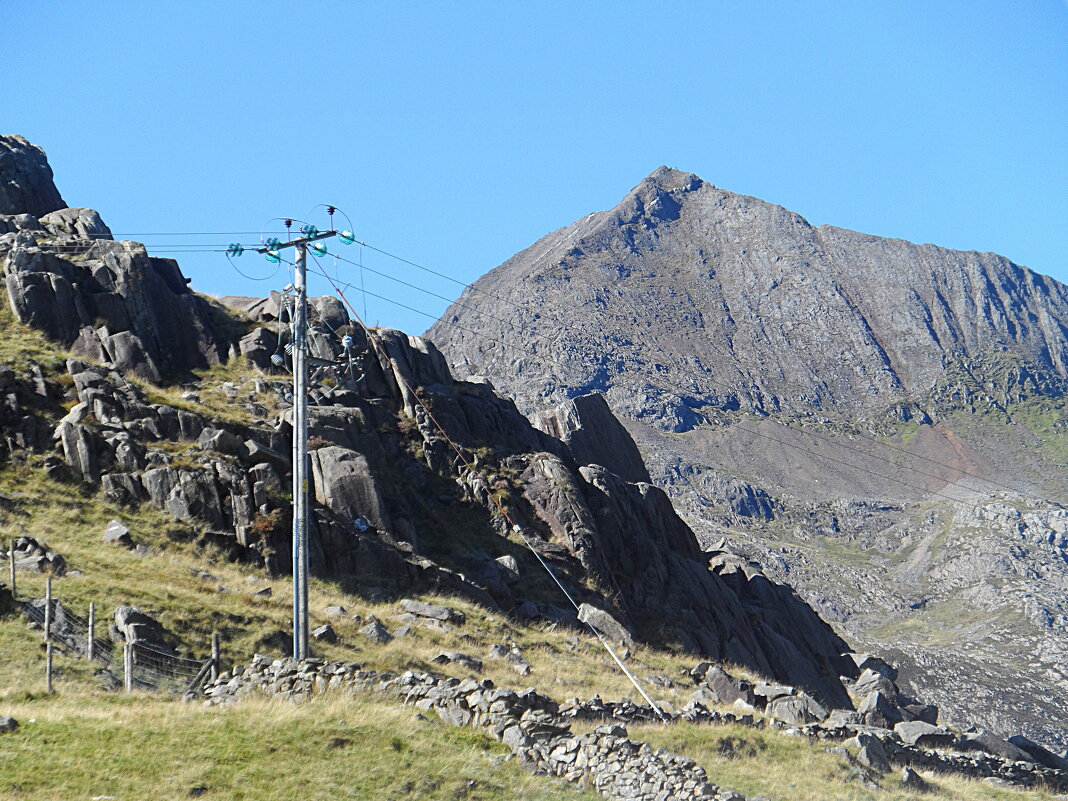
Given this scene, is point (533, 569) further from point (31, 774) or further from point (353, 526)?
point (31, 774)

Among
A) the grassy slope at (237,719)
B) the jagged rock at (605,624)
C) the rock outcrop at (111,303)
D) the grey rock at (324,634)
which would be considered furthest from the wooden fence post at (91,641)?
the rock outcrop at (111,303)

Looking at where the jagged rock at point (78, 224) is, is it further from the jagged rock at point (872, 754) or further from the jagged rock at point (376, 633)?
the jagged rock at point (872, 754)

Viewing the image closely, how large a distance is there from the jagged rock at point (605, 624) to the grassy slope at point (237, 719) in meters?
3.79

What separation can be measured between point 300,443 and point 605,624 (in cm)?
1959

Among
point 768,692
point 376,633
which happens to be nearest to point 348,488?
point 376,633

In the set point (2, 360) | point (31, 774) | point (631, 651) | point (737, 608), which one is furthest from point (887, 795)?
point (2, 360)

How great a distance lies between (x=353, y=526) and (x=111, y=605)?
12.6 m

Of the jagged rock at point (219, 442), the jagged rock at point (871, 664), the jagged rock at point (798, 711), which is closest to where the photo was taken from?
the jagged rock at point (798, 711)

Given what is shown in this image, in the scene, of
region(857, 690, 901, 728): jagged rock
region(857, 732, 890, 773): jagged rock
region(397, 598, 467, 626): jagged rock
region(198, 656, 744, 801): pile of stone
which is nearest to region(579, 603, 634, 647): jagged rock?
region(397, 598, 467, 626): jagged rock

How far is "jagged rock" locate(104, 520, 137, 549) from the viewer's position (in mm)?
31359

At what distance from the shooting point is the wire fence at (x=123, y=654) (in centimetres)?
2270

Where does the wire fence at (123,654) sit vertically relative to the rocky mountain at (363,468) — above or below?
below

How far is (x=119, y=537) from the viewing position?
31469 millimetres

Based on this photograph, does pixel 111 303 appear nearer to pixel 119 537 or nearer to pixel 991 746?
pixel 119 537
